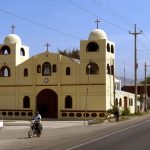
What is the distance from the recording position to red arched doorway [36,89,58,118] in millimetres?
59438

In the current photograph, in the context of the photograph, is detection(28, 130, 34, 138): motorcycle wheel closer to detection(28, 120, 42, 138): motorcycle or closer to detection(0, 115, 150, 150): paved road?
detection(28, 120, 42, 138): motorcycle

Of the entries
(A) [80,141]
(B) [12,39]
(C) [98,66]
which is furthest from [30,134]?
(B) [12,39]

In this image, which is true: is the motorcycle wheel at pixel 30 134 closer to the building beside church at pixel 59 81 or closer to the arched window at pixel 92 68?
the building beside church at pixel 59 81

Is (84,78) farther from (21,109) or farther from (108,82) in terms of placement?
(21,109)

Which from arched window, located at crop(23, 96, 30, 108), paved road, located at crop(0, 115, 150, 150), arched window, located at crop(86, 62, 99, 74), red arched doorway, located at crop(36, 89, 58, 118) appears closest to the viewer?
paved road, located at crop(0, 115, 150, 150)

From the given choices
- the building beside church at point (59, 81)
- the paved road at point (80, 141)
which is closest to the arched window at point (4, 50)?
the building beside church at point (59, 81)

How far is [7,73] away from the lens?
6206 cm

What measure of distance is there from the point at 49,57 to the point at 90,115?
9041 mm

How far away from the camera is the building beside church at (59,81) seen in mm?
56844

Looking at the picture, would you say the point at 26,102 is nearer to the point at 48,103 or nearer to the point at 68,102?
the point at 48,103

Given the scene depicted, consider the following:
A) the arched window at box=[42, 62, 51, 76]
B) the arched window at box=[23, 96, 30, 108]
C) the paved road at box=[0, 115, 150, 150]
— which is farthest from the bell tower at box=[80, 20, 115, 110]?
the paved road at box=[0, 115, 150, 150]

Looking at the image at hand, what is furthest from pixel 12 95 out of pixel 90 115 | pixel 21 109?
pixel 90 115

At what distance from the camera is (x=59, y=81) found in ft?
193

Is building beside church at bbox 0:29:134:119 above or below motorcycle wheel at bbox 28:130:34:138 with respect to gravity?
above
